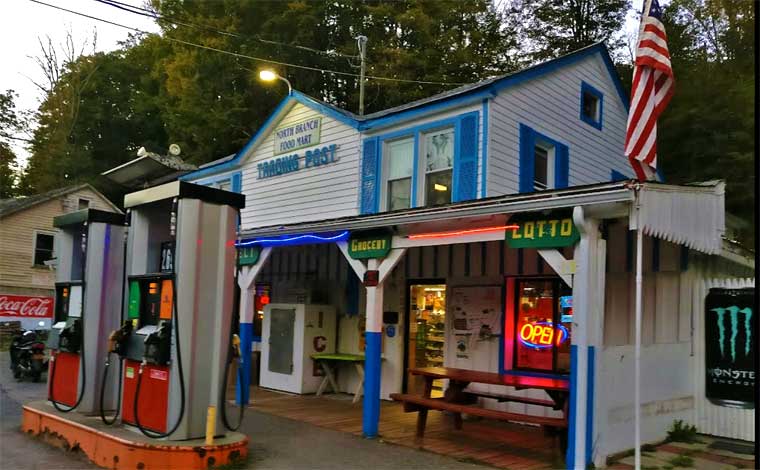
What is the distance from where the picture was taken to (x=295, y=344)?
11992 mm

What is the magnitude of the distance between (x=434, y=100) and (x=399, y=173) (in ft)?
4.84

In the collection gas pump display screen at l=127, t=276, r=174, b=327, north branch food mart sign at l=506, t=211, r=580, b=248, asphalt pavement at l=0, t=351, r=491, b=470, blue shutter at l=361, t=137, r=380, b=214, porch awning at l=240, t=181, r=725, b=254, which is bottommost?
asphalt pavement at l=0, t=351, r=491, b=470

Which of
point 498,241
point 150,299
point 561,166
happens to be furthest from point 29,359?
point 561,166

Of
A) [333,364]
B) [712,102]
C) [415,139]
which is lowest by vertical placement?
[333,364]

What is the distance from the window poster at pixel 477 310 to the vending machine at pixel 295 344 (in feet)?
9.50

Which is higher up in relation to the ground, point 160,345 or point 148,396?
point 160,345

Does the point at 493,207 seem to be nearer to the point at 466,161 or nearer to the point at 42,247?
the point at 466,161

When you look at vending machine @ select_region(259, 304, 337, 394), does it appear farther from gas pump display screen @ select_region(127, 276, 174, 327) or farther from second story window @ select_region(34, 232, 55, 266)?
second story window @ select_region(34, 232, 55, 266)

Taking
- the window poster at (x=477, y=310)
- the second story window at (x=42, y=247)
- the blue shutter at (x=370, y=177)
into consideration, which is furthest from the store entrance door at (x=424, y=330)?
the second story window at (x=42, y=247)

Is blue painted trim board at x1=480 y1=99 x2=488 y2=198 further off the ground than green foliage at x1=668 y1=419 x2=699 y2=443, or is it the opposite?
blue painted trim board at x1=480 y1=99 x2=488 y2=198

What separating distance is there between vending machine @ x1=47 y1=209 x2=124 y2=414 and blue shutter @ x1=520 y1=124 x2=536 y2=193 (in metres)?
6.34

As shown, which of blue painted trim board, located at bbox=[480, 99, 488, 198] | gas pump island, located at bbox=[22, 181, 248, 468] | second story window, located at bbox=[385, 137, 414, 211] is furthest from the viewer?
second story window, located at bbox=[385, 137, 414, 211]

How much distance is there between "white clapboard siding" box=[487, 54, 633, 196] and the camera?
34.1 ft

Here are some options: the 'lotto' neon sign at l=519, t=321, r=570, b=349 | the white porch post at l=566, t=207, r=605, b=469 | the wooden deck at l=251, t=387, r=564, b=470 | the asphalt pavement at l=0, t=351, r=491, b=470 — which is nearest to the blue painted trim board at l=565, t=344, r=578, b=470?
the white porch post at l=566, t=207, r=605, b=469
